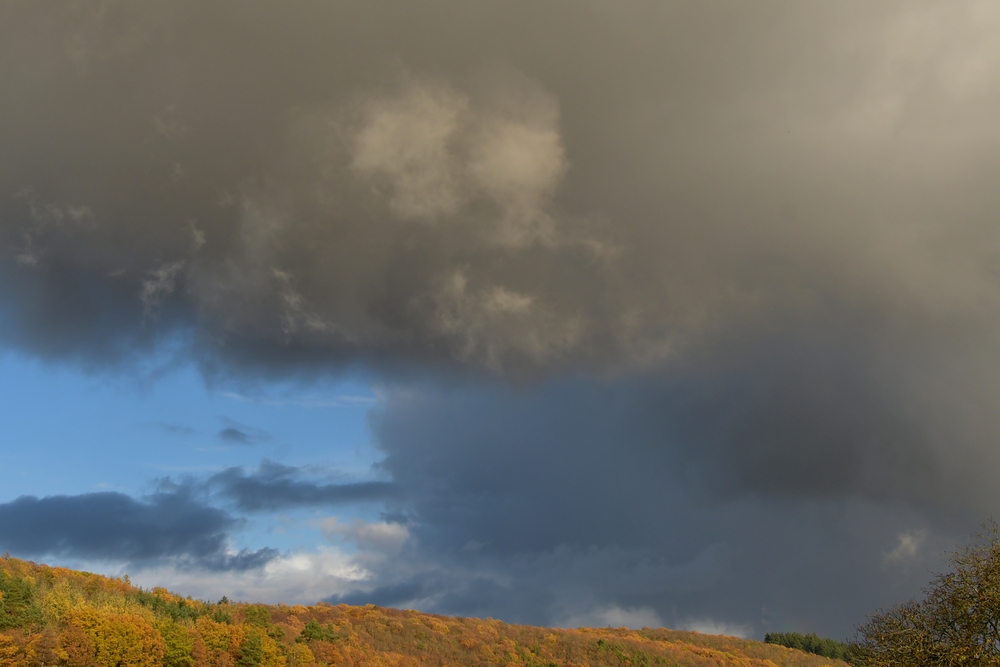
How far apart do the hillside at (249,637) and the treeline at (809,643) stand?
47.3 meters

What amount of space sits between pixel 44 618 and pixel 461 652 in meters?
35.6

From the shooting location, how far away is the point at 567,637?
240 feet

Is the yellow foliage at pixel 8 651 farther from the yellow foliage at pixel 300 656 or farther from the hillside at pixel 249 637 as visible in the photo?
the yellow foliage at pixel 300 656

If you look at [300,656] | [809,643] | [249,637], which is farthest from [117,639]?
[809,643]

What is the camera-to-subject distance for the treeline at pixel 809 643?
125 meters

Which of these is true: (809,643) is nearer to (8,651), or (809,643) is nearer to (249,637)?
(249,637)

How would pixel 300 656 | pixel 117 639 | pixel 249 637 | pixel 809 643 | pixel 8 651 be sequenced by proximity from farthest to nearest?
pixel 809 643 → pixel 300 656 → pixel 249 637 → pixel 117 639 → pixel 8 651

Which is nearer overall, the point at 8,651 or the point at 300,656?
the point at 8,651

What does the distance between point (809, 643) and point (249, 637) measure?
396 ft

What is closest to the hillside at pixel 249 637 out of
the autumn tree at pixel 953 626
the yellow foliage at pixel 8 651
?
the yellow foliage at pixel 8 651

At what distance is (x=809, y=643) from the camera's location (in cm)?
12975

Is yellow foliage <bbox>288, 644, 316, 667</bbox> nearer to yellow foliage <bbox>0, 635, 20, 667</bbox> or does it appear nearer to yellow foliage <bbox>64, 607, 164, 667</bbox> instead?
yellow foliage <bbox>64, 607, 164, 667</bbox>

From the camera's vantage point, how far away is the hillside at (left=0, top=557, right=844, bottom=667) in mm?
34719

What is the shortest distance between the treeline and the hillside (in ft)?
155
